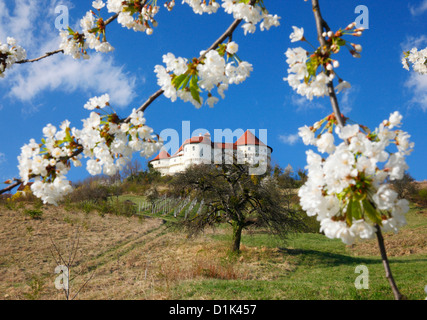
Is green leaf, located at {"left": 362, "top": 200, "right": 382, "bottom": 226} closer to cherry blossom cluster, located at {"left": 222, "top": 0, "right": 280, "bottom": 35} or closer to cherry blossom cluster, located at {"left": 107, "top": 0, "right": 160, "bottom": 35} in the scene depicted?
cherry blossom cluster, located at {"left": 222, "top": 0, "right": 280, "bottom": 35}

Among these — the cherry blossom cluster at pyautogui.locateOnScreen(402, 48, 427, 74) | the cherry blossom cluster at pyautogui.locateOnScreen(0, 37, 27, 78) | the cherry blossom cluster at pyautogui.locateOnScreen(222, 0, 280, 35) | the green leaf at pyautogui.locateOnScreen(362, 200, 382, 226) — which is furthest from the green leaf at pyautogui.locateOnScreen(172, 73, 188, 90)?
the cherry blossom cluster at pyautogui.locateOnScreen(402, 48, 427, 74)

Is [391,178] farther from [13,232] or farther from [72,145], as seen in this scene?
[13,232]

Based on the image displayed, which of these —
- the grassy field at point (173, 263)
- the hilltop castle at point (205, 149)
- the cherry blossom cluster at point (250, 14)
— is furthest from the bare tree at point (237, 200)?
the hilltop castle at point (205, 149)

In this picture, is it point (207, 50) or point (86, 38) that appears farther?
point (86, 38)

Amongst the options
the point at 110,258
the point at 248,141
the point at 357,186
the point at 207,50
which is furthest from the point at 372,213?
the point at 248,141

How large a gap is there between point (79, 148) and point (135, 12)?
4.28 ft

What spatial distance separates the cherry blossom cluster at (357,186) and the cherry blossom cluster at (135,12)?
1893 millimetres

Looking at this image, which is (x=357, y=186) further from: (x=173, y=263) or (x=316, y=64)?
(x=173, y=263)

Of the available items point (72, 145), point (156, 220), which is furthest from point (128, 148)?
point (156, 220)

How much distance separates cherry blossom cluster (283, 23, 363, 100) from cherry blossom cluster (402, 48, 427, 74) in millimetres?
5025

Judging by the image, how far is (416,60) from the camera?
5523mm

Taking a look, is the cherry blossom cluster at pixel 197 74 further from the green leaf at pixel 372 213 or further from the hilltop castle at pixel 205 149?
the hilltop castle at pixel 205 149

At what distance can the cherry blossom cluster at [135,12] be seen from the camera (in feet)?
7.87
